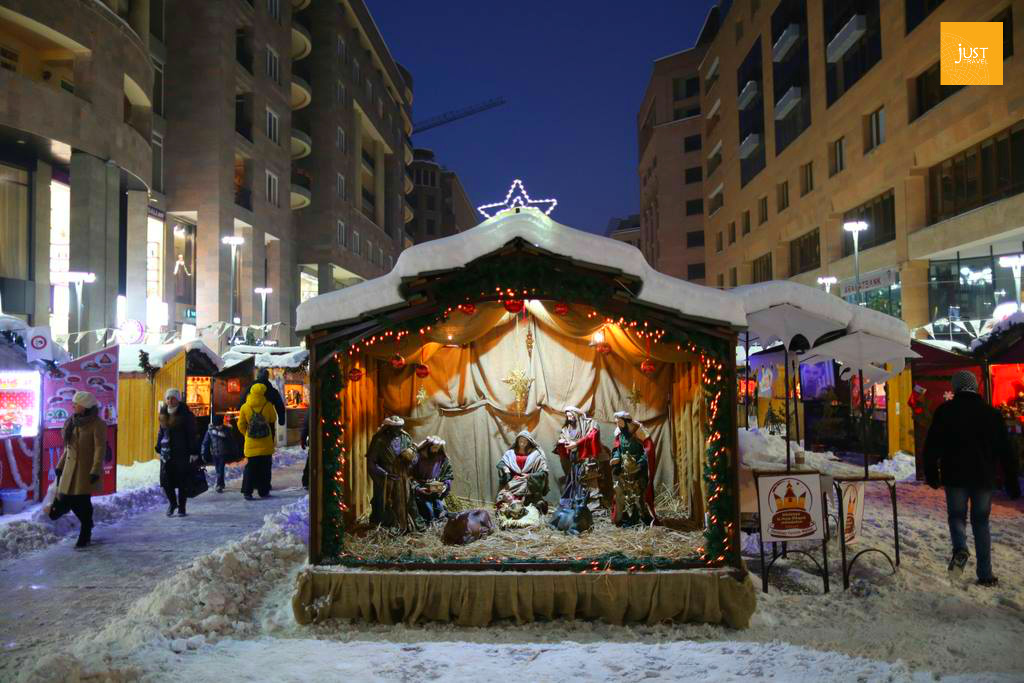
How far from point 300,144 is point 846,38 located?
96.2 feet

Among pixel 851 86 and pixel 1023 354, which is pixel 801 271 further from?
pixel 1023 354

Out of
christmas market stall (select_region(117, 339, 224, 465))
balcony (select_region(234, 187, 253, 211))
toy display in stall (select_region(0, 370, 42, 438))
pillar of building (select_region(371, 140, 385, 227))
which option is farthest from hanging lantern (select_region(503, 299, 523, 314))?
pillar of building (select_region(371, 140, 385, 227))

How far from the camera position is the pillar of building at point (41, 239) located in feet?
76.4

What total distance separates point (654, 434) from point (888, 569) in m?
3.44

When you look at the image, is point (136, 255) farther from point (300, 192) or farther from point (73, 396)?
point (73, 396)

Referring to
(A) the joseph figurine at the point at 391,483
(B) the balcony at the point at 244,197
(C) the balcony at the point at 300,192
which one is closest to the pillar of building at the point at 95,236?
(B) the balcony at the point at 244,197

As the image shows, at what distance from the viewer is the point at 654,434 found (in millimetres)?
10445

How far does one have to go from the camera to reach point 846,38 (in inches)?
1161

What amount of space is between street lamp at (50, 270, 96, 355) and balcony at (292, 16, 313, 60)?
24.0 meters

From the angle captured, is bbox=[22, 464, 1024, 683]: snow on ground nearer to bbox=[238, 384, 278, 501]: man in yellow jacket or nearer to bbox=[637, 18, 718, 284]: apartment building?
bbox=[238, 384, 278, 501]: man in yellow jacket

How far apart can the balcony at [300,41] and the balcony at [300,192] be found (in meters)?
→ 7.44

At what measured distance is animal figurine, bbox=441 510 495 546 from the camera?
810 cm

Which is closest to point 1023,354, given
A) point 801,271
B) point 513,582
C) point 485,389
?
point 485,389

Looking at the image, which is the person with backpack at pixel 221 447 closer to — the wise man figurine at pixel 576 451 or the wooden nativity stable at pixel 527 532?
the wooden nativity stable at pixel 527 532
